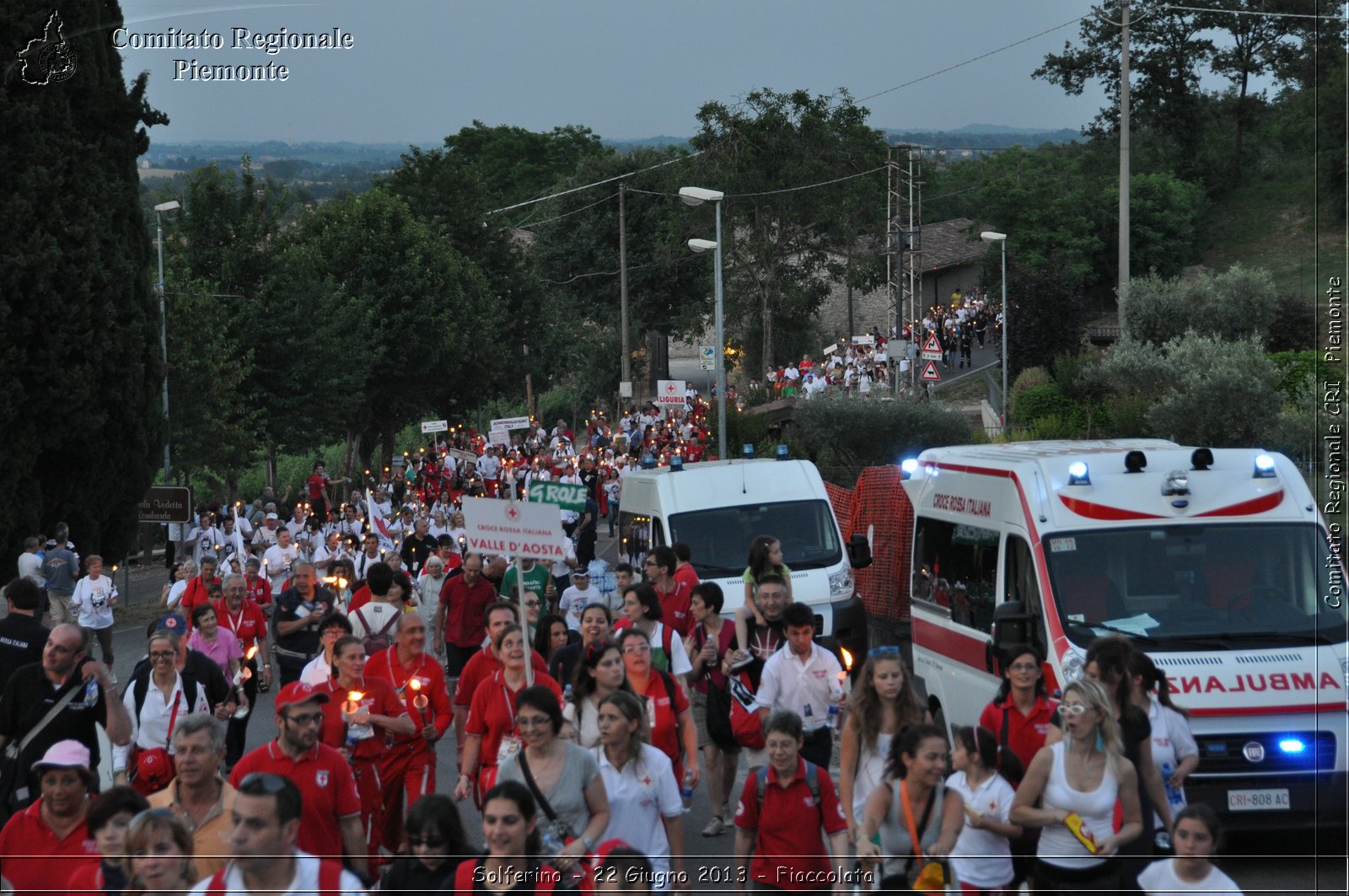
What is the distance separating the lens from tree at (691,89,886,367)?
176 ft

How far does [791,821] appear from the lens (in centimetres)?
662

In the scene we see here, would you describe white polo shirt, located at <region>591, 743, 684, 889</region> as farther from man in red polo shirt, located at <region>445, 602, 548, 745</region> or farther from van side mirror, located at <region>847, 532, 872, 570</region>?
van side mirror, located at <region>847, 532, 872, 570</region>

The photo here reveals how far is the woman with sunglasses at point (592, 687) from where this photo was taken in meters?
7.93

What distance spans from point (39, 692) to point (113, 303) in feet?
62.0

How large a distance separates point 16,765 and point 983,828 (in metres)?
5.14

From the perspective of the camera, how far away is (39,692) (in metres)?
8.24

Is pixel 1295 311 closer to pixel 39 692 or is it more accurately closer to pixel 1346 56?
pixel 1346 56

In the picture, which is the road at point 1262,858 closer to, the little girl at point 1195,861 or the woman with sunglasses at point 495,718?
the woman with sunglasses at point 495,718

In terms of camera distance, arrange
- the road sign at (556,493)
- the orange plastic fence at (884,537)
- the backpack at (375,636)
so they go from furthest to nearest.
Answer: the orange plastic fence at (884,537), the backpack at (375,636), the road sign at (556,493)

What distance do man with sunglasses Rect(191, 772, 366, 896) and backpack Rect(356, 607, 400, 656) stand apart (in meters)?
3.84

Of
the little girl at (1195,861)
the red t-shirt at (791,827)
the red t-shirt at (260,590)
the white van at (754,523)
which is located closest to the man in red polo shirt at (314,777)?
the red t-shirt at (791,827)

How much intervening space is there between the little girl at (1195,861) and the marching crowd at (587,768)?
0.01 meters

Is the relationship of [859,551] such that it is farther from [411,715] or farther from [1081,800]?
[1081,800]

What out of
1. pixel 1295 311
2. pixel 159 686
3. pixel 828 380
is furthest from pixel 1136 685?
pixel 828 380
